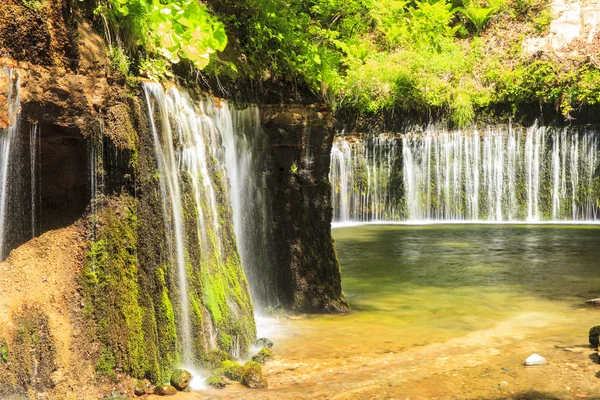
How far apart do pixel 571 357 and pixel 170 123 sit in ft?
13.4

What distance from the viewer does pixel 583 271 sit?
10938mm

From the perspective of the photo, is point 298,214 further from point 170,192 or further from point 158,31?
point 158,31

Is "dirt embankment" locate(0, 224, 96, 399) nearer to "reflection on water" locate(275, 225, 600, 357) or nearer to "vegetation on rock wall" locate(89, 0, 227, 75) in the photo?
"vegetation on rock wall" locate(89, 0, 227, 75)

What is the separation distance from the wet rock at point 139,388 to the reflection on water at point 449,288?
170cm

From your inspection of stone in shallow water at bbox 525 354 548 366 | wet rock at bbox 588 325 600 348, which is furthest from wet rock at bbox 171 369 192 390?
wet rock at bbox 588 325 600 348

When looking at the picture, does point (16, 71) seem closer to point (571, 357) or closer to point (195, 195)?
point (195, 195)

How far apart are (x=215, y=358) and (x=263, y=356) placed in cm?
60

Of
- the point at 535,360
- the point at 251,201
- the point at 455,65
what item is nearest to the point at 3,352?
the point at 251,201

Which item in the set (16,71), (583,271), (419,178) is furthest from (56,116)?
(419,178)

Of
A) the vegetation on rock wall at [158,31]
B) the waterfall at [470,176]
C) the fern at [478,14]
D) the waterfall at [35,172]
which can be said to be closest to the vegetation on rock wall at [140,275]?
the waterfall at [35,172]

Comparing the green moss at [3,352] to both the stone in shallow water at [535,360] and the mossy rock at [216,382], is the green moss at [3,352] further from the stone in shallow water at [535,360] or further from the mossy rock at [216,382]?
the stone in shallow water at [535,360]

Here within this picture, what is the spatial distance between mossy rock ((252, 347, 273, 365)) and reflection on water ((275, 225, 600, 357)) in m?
0.21

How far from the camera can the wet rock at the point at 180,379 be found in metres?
4.91

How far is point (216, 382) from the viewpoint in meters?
5.12
